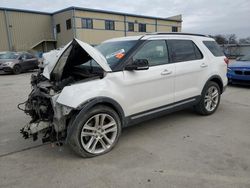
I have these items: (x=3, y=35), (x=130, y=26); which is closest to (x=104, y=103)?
(x=3, y=35)

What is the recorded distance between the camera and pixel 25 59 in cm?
1589

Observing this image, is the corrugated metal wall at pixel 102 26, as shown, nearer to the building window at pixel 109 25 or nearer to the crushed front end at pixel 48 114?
the building window at pixel 109 25

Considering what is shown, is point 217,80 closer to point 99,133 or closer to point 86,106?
point 99,133

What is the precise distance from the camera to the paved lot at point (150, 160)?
9.30ft

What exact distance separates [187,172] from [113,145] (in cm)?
121

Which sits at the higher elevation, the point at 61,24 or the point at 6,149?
Result: the point at 61,24

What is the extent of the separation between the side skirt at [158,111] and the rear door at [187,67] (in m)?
0.10

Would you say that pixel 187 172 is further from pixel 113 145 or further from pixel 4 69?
pixel 4 69

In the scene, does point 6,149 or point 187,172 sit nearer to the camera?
point 187,172

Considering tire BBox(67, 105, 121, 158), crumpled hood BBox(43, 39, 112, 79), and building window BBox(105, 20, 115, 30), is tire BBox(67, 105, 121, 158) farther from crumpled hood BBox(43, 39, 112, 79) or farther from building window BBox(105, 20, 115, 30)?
building window BBox(105, 20, 115, 30)

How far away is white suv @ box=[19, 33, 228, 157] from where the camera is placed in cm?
324

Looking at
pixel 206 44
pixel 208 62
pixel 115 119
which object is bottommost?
pixel 115 119

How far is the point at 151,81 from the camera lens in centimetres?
394

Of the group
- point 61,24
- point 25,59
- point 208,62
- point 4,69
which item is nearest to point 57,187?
point 208,62
